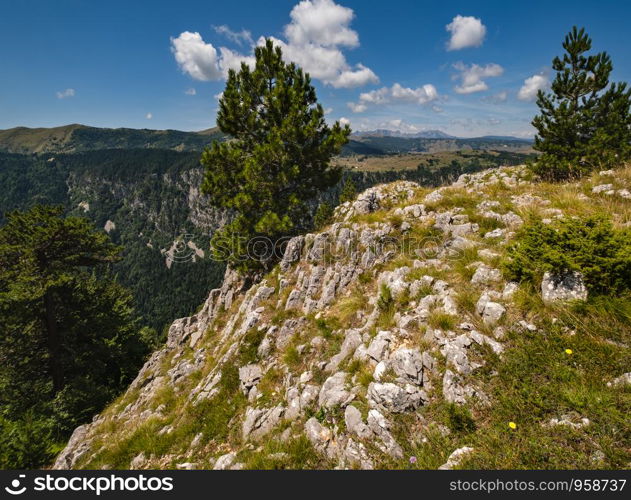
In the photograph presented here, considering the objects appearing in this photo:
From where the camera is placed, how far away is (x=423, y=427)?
210 inches

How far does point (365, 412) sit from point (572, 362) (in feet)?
13.3

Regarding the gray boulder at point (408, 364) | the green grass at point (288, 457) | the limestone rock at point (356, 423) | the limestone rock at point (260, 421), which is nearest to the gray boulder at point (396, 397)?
the gray boulder at point (408, 364)

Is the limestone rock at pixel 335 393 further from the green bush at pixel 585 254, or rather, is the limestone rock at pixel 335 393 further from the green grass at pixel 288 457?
the green bush at pixel 585 254

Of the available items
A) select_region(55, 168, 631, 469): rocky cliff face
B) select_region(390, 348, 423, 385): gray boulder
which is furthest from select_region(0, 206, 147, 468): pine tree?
select_region(390, 348, 423, 385): gray boulder

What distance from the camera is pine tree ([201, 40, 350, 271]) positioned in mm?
15867

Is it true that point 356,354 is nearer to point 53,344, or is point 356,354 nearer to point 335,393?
point 335,393

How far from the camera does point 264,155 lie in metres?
15.6

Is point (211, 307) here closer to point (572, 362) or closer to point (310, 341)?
point (310, 341)

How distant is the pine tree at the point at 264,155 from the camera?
15867 millimetres

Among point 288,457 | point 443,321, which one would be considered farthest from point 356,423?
point 443,321

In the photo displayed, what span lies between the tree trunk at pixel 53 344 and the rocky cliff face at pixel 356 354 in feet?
26.3

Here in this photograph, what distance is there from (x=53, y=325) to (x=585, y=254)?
30.3 meters
